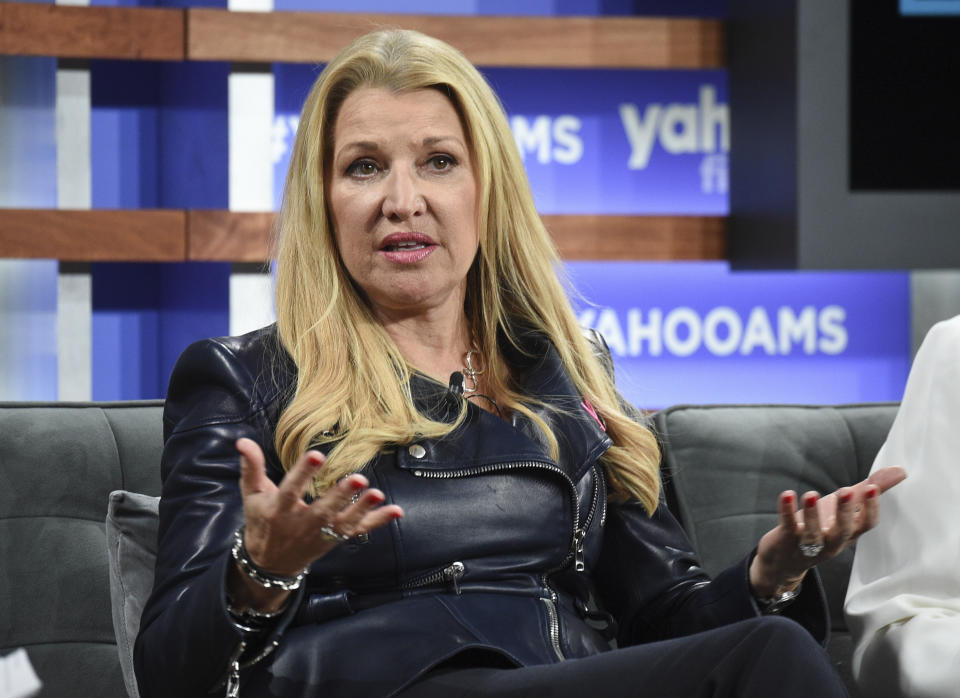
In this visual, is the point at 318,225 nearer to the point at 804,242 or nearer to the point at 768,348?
the point at 804,242

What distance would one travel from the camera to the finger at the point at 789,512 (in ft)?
4.45

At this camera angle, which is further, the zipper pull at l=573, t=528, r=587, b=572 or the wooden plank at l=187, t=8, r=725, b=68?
the wooden plank at l=187, t=8, r=725, b=68

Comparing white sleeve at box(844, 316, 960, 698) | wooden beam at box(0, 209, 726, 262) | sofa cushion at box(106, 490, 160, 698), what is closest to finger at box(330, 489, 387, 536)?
sofa cushion at box(106, 490, 160, 698)

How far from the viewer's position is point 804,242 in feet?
9.30

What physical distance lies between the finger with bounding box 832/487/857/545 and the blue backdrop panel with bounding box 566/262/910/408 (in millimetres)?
1780

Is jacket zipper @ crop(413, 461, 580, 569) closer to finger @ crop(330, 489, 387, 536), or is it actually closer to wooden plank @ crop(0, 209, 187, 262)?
finger @ crop(330, 489, 387, 536)

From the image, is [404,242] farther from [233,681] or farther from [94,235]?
[94,235]

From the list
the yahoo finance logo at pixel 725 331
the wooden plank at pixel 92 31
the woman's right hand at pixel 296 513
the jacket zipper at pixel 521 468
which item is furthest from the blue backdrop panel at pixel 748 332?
the woman's right hand at pixel 296 513

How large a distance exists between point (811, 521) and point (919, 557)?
0.33m

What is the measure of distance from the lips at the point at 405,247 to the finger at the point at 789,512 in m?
0.61

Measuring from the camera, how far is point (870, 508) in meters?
1.39

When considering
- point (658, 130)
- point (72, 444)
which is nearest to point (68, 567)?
point (72, 444)

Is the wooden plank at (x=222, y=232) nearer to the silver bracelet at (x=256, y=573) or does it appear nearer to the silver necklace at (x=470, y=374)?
the silver necklace at (x=470, y=374)

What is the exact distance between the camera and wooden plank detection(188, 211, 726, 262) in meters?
2.79
